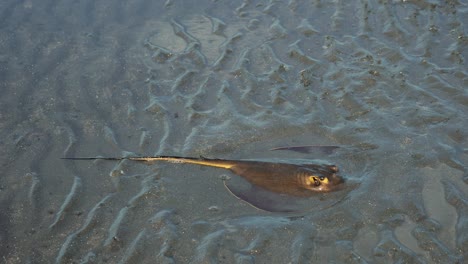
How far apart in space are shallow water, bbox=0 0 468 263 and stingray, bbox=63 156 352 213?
0.37ft

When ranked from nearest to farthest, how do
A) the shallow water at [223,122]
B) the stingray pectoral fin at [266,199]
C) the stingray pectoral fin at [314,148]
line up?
the shallow water at [223,122]
the stingray pectoral fin at [266,199]
the stingray pectoral fin at [314,148]

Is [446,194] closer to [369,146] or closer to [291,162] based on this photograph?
[369,146]

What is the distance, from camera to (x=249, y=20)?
7359 mm

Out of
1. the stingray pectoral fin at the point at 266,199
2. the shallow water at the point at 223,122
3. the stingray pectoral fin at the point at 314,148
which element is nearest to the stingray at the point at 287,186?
the stingray pectoral fin at the point at 266,199

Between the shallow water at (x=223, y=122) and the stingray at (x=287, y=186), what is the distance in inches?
4.4

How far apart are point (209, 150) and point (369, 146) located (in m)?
1.68

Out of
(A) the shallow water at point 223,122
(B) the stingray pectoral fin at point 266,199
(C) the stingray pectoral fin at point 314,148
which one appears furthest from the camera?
(C) the stingray pectoral fin at point 314,148

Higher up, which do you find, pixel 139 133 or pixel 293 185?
pixel 293 185

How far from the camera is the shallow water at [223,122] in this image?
4070 millimetres

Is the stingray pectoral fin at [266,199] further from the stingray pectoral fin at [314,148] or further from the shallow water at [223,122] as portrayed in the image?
the stingray pectoral fin at [314,148]

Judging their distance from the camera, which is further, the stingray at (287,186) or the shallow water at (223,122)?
the stingray at (287,186)

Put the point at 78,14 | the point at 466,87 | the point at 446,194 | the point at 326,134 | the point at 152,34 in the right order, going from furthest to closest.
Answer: the point at 78,14 → the point at 152,34 → the point at 466,87 → the point at 326,134 → the point at 446,194

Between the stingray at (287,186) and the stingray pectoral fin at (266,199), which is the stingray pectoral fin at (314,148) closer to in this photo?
the stingray at (287,186)

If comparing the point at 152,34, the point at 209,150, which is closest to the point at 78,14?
the point at 152,34
